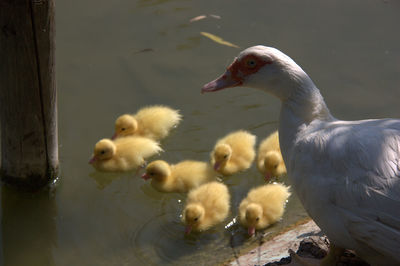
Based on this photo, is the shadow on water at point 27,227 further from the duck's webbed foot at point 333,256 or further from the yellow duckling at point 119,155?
the duck's webbed foot at point 333,256

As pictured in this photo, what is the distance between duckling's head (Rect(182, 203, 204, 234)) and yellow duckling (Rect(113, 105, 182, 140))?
98 cm

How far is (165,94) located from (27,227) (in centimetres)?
187

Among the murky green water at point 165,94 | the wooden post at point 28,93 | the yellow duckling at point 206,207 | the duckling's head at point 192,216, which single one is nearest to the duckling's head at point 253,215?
the murky green water at point 165,94

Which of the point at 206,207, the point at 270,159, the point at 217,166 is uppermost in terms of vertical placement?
the point at 270,159

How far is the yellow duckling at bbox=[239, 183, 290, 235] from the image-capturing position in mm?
4262

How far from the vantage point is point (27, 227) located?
432 centimetres

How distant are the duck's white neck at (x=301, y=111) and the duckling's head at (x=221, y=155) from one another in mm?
1117

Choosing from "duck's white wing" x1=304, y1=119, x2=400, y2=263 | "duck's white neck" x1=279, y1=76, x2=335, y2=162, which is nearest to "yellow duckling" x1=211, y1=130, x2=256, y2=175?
"duck's white neck" x1=279, y1=76, x2=335, y2=162

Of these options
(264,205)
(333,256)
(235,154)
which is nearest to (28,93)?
(235,154)

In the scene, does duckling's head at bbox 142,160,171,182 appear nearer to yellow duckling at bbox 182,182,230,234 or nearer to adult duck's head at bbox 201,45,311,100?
yellow duckling at bbox 182,182,230,234

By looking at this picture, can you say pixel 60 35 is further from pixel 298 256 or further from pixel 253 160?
pixel 298 256

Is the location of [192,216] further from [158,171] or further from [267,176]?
[267,176]

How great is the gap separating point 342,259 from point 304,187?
66 cm

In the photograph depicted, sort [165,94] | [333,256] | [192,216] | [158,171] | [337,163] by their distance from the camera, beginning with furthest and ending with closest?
[165,94]
[158,171]
[192,216]
[333,256]
[337,163]
